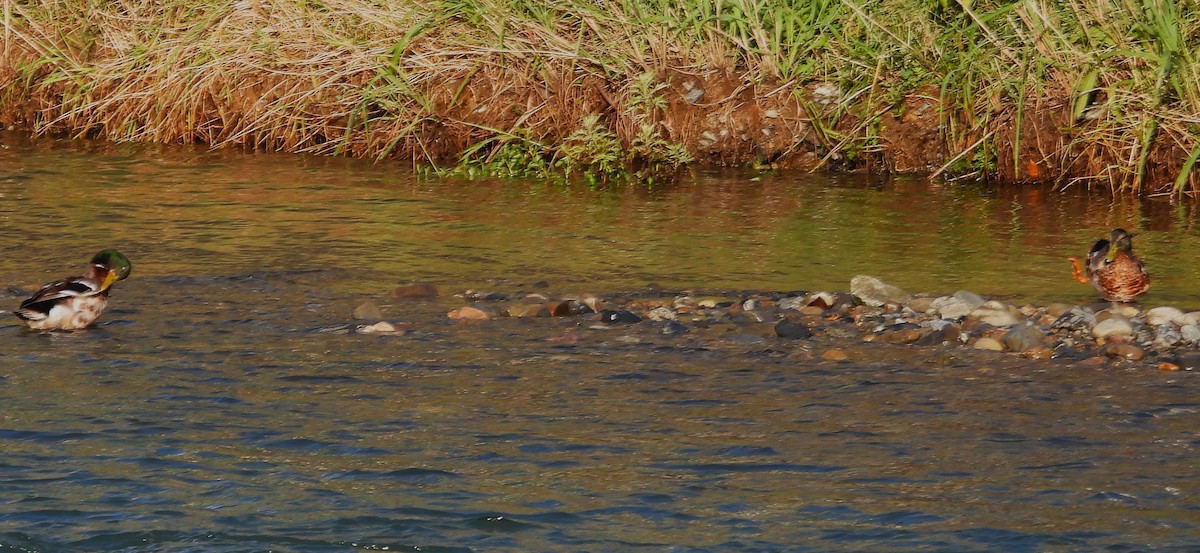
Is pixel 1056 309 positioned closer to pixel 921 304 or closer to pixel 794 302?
pixel 921 304

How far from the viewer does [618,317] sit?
22.7 feet

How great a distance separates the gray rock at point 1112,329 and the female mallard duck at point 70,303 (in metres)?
4.26

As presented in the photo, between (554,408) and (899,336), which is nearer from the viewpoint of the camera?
(554,408)

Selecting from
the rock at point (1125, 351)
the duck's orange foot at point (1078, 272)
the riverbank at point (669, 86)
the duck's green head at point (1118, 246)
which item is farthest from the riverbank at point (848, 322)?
the riverbank at point (669, 86)

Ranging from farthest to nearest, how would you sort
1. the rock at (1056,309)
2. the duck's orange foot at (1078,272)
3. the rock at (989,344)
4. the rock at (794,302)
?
the duck's orange foot at (1078,272)
the rock at (794,302)
the rock at (1056,309)
the rock at (989,344)

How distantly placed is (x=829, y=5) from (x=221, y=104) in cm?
493

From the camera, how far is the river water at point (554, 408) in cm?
455

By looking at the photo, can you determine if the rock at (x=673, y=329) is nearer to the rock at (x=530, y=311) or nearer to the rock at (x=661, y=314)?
the rock at (x=661, y=314)

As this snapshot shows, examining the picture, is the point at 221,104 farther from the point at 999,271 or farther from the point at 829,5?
the point at 999,271

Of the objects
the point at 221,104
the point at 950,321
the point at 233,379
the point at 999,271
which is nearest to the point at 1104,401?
the point at 950,321

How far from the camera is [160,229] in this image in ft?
30.1

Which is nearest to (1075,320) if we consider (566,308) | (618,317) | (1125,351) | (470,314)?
(1125,351)

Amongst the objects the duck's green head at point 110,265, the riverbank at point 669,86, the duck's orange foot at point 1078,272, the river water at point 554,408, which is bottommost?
the river water at point 554,408

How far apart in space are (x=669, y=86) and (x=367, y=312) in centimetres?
497
